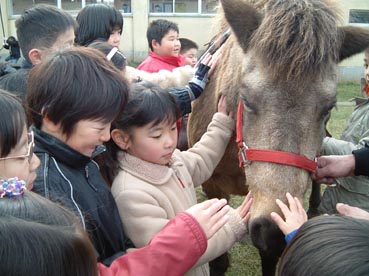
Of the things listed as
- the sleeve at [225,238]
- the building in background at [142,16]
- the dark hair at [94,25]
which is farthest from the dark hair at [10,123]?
the building in background at [142,16]

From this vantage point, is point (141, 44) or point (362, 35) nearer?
point (362, 35)

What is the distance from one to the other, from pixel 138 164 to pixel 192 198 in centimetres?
37

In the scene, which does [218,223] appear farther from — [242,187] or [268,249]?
[242,187]

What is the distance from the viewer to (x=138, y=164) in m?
1.94

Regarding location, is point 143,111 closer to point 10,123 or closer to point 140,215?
point 140,215

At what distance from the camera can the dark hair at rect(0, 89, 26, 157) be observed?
138cm

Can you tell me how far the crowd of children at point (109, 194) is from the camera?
1029mm

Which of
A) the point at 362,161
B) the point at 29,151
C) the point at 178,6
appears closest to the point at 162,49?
the point at 362,161

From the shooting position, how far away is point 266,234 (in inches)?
77.4

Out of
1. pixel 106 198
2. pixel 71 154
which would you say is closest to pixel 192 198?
pixel 106 198

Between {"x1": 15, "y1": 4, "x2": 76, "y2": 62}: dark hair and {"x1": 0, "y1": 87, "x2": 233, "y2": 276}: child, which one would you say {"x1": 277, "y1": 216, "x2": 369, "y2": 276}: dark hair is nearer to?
{"x1": 0, "y1": 87, "x2": 233, "y2": 276}: child

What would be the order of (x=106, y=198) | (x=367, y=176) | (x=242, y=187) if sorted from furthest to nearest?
(x=242, y=187) < (x=367, y=176) < (x=106, y=198)

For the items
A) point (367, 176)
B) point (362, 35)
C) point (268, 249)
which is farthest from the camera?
point (367, 176)

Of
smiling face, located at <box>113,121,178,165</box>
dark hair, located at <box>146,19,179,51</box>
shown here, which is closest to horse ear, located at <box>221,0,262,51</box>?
smiling face, located at <box>113,121,178,165</box>
